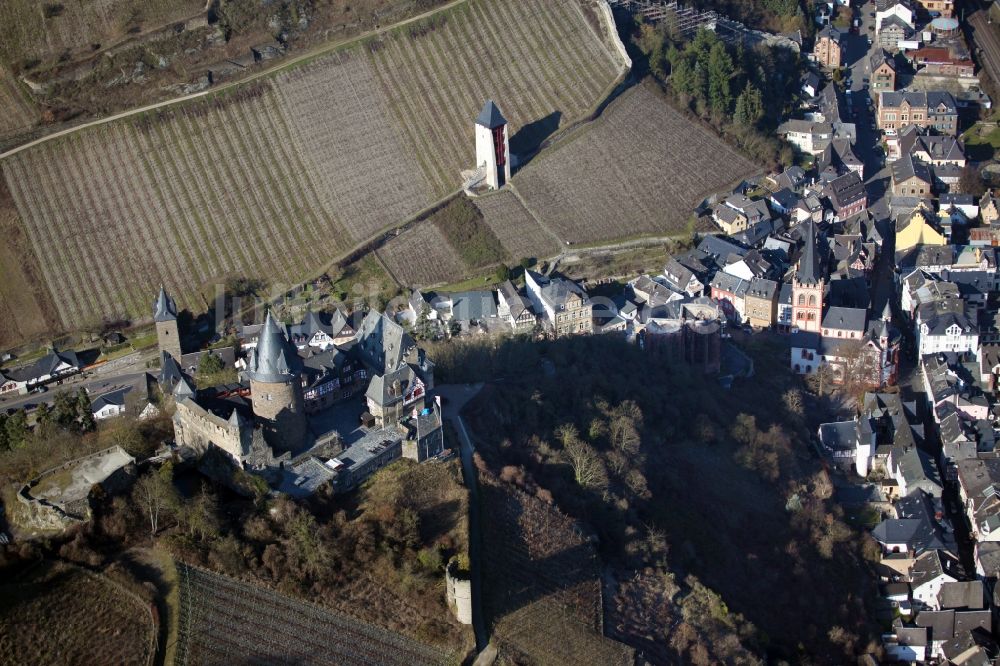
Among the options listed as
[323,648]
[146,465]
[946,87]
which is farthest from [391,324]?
[946,87]

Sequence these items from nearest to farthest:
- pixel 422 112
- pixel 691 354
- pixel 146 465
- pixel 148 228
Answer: pixel 146 465 → pixel 691 354 → pixel 148 228 → pixel 422 112

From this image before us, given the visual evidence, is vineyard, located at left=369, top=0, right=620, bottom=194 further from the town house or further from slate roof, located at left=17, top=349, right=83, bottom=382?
slate roof, located at left=17, top=349, right=83, bottom=382

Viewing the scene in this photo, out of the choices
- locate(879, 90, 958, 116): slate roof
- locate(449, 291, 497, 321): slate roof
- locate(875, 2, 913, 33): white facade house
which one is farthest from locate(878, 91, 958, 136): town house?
locate(449, 291, 497, 321): slate roof

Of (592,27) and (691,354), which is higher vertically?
(592,27)

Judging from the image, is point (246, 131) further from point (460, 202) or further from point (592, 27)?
point (592, 27)

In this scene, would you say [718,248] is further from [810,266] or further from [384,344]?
[384,344]

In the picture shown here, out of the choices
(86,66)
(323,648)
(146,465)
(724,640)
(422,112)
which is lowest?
(724,640)
